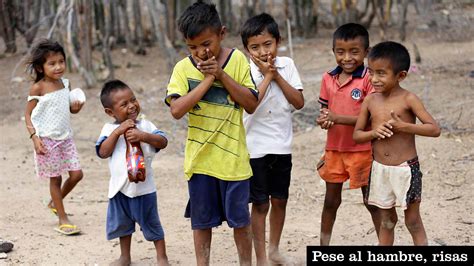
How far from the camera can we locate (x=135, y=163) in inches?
177

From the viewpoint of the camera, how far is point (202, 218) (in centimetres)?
411

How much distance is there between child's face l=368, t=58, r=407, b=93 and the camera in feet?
13.2

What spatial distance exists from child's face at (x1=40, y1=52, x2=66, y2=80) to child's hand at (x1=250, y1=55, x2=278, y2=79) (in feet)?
5.54

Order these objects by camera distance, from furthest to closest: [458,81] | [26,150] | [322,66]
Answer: [322,66], [458,81], [26,150]

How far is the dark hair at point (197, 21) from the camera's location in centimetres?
384

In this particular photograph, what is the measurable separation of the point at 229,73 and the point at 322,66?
7320mm

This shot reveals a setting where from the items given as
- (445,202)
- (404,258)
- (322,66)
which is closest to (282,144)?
(404,258)

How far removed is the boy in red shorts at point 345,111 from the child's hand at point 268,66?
35 cm

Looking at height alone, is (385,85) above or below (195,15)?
below

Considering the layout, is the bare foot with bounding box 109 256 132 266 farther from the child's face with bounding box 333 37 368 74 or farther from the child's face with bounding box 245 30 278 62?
the child's face with bounding box 333 37 368 74

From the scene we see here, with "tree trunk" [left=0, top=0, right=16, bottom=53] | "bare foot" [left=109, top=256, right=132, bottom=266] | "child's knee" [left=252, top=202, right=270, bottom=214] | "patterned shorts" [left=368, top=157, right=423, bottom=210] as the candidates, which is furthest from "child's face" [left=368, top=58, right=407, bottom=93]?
"tree trunk" [left=0, top=0, right=16, bottom=53]

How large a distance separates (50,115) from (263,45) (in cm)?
187

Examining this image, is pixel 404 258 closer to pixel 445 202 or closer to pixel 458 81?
pixel 445 202

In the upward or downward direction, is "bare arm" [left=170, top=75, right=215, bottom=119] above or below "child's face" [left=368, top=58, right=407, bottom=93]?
below
